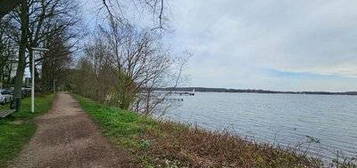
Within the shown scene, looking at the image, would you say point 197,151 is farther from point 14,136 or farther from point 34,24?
point 34,24

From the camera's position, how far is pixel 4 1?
7461 millimetres

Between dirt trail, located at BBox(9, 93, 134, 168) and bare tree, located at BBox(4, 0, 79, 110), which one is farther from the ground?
bare tree, located at BBox(4, 0, 79, 110)

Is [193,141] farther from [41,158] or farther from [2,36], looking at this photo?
[2,36]

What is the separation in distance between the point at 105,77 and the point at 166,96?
5310 millimetres

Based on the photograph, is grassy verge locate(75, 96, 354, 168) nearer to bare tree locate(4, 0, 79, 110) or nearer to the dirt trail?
the dirt trail

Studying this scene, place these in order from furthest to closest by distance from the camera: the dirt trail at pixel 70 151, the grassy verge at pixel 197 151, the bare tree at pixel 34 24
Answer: the bare tree at pixel 34 24, the dirt trail at pixel 70 151, the grassy verge at pixel 197 151

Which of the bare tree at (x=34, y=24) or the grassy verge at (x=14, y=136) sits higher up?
the bare tree at (x=34, y=24)

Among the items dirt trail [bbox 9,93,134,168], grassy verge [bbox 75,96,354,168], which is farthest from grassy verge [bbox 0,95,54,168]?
grassy verge [bbox 75,96,354,168]

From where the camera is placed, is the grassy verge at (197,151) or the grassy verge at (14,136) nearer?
the grassy verge at (197,151)

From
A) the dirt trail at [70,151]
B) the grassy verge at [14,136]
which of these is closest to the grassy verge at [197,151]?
the dirt trail at [70,151]

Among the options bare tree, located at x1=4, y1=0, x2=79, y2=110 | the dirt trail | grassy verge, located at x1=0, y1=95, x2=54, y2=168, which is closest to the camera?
the dirt trail

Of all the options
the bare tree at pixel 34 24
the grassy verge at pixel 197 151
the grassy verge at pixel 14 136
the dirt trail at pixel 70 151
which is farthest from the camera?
the bare tree at pixel 34 24

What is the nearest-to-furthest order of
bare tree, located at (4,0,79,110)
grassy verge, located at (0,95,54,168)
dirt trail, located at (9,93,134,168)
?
dirt trail, located at (9,93,134,168)
grassy verge, located at (0,95,54,168)
bare tree, located at (4,0,79,110)

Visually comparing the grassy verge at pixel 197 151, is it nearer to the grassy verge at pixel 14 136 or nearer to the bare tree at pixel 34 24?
the grassy verge at pixel 14 136
